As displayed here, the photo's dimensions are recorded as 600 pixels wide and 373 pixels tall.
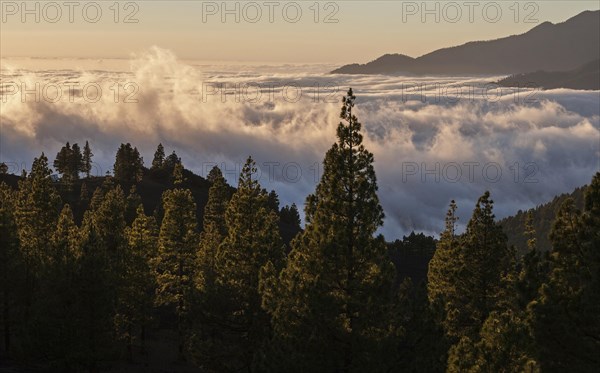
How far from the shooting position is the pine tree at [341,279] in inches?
983

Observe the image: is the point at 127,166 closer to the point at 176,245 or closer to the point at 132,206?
the point at 132,206

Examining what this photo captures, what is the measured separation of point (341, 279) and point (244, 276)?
962 centimetres

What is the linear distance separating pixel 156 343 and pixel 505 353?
40.2 metres

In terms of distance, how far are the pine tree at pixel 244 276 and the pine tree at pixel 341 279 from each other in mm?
6555

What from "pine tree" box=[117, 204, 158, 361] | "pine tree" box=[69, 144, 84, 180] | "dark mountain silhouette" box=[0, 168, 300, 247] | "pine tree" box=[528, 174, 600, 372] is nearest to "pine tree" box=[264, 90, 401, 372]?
"pine tree" box=[528, 174, 600, 372]

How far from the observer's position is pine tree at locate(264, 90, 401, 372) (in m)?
25.0

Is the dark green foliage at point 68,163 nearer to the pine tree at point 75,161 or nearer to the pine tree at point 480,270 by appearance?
the pine tree at point 75,161

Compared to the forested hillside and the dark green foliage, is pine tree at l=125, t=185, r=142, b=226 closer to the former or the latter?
the dark green foliage

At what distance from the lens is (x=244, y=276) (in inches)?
1352

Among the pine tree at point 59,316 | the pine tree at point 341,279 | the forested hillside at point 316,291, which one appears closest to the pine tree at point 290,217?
the forested hillside at point 316,291

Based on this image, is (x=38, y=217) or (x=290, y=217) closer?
(x=38, y=217)

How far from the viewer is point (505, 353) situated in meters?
22.1

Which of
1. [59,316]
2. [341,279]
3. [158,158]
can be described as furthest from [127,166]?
[341,279]

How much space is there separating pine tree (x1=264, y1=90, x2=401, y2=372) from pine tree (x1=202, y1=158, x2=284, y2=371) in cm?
656
